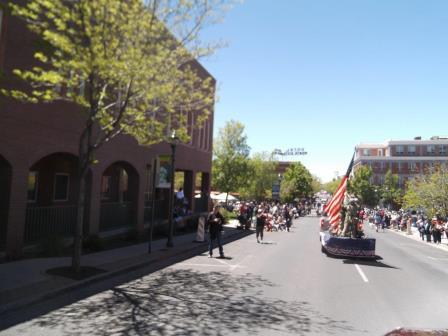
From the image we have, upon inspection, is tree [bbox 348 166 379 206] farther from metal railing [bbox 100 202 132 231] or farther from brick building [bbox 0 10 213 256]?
metal railing [bbox 100 202 132 231]

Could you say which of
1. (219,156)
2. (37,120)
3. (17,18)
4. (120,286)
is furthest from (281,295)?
(219,156)

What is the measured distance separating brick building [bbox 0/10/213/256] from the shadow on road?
15.6 feet

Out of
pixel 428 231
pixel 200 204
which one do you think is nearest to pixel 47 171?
pixel 200 204

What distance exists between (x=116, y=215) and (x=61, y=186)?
8.96 feet

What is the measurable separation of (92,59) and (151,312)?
5.31 metres

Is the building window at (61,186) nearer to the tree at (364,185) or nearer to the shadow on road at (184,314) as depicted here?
the shadow on road at (184,314)

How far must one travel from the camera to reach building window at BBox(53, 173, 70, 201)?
1678cm

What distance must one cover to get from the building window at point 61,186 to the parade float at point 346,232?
1102 cm

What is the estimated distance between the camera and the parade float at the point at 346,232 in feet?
47.7

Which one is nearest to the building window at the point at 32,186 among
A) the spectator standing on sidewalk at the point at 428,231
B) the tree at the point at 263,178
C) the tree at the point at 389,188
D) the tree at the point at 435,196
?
the spectator standing on sidewalk at the point at 428,231

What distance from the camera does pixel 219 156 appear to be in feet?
146

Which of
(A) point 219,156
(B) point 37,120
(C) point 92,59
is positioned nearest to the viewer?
(C) point 92,59

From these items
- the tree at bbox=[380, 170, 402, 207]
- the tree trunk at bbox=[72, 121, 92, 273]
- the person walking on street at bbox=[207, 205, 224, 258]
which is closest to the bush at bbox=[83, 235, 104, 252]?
the person walking on street at bbox=[207, 205, 224, 258]

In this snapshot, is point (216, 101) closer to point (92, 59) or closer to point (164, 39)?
point (164, 39)
